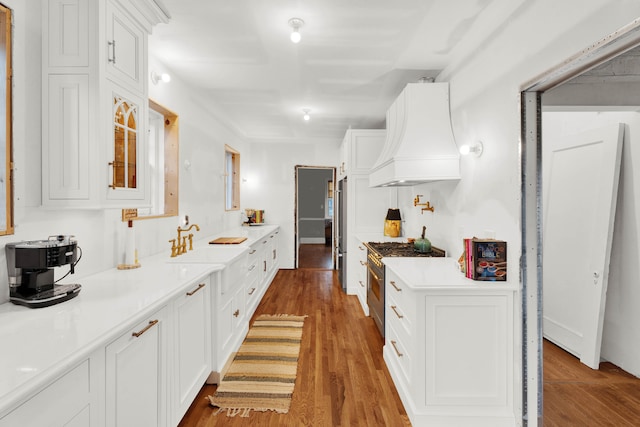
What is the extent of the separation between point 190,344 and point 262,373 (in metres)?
0.80

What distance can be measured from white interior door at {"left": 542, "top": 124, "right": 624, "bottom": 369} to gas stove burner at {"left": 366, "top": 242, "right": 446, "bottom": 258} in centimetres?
99

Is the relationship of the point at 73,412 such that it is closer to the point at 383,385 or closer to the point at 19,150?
the point at 19,150

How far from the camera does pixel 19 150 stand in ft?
4.83

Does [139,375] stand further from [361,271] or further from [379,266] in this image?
[361,271]

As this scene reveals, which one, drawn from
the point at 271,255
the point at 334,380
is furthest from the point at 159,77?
the point at 271,255

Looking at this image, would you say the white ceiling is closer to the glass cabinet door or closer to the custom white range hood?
the custom white range hood

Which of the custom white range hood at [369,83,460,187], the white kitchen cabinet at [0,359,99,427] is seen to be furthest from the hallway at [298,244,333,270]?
the white kitchen cabinet at [0,359,99,427]

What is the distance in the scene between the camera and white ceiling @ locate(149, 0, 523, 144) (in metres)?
2.01

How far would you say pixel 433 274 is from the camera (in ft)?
7.04

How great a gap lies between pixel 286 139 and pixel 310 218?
4.21 meters

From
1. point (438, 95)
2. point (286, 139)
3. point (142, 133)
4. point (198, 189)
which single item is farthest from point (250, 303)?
point (286, 139)

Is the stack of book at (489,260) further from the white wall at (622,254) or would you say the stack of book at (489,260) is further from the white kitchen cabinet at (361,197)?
the white kitchen cabinet at (361,197)

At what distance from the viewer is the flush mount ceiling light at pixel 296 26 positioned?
84.4 inches

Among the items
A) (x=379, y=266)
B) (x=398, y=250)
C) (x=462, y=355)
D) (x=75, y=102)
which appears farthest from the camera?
(x=398, y=250)
